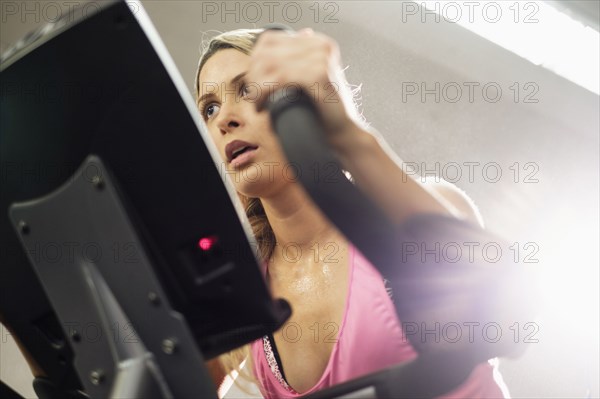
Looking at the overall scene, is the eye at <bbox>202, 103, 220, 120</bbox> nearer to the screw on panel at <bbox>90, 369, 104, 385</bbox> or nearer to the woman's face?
the woman's face

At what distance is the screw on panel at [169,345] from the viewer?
1.63 feet

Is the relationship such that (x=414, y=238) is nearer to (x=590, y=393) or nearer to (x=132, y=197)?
(x=132, y=197)

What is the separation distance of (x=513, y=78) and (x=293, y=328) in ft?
5.49

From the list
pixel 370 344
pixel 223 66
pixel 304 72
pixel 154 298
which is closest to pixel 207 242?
pixel 154 298

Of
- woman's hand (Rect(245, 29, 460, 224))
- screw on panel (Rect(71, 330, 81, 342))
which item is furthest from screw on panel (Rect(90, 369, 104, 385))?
woman's hand (Rect(245, 29, 460, 224))

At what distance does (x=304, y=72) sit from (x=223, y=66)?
0.80m

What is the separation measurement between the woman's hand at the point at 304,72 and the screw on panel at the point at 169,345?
21cm

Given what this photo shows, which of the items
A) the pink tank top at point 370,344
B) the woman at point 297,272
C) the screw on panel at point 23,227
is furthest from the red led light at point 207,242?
the pink tank top at point 370,344

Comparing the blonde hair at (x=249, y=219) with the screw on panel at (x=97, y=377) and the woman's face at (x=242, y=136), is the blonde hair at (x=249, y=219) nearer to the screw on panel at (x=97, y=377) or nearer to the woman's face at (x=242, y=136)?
the woman's face at (x=242, y=136)

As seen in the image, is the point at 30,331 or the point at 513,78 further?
the point at 513,78

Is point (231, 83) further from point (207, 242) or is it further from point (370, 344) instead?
point (207, 242)

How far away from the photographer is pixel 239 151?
1126 millimetres

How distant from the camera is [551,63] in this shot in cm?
226

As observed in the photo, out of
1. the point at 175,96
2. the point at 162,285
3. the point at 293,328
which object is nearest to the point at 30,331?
the point at 162,285
